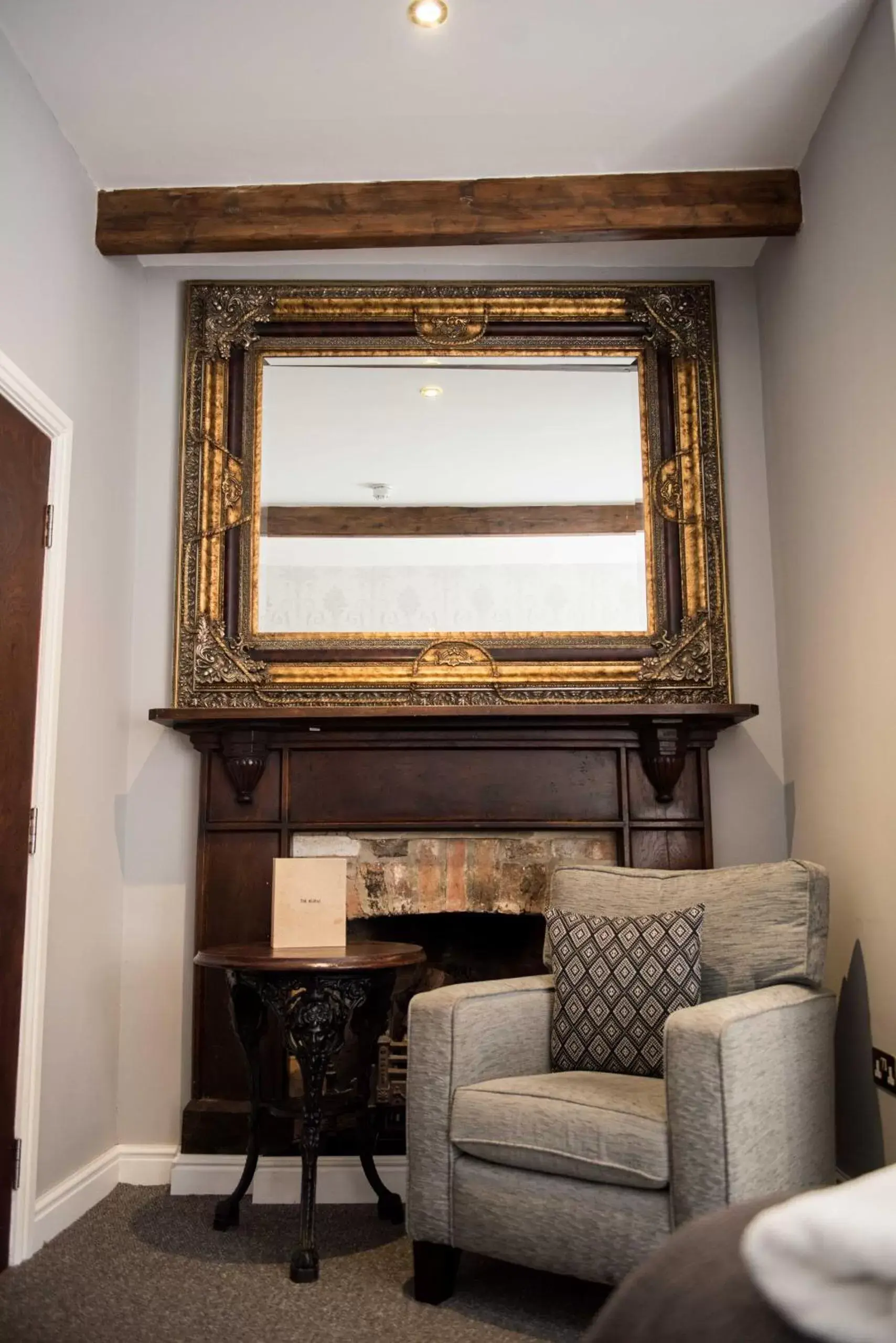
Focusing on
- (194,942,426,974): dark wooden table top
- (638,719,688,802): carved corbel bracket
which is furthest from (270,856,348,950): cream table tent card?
(638,719,688,802): carved corbel bracket

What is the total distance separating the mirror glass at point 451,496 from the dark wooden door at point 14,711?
937mm

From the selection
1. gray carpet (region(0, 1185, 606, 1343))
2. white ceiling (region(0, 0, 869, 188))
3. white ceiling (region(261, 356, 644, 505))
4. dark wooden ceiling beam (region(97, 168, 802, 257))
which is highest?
white ceiling (region(0, 0, 869, 188))

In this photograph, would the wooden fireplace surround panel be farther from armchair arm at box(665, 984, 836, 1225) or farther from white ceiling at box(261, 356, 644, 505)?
armchair arm at box(665, 984, 836, 1225)

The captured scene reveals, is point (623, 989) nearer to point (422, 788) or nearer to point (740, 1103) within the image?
point (740, 1103)

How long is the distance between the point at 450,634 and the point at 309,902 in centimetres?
105

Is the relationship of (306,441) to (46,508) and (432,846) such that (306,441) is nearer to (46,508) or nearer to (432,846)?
(46,508)

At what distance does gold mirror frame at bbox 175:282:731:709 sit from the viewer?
352 centimetres

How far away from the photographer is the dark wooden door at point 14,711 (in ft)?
8.41

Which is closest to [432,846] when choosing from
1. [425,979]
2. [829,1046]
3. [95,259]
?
[425,979]

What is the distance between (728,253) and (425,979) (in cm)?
258

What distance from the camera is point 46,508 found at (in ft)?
9.40

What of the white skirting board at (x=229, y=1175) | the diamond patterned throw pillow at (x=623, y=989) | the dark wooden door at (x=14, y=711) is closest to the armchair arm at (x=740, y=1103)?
the diamond patterned throw pillow at (x=623, y=989)

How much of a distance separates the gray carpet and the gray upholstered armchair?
4.9 inches

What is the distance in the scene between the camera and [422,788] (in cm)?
344
